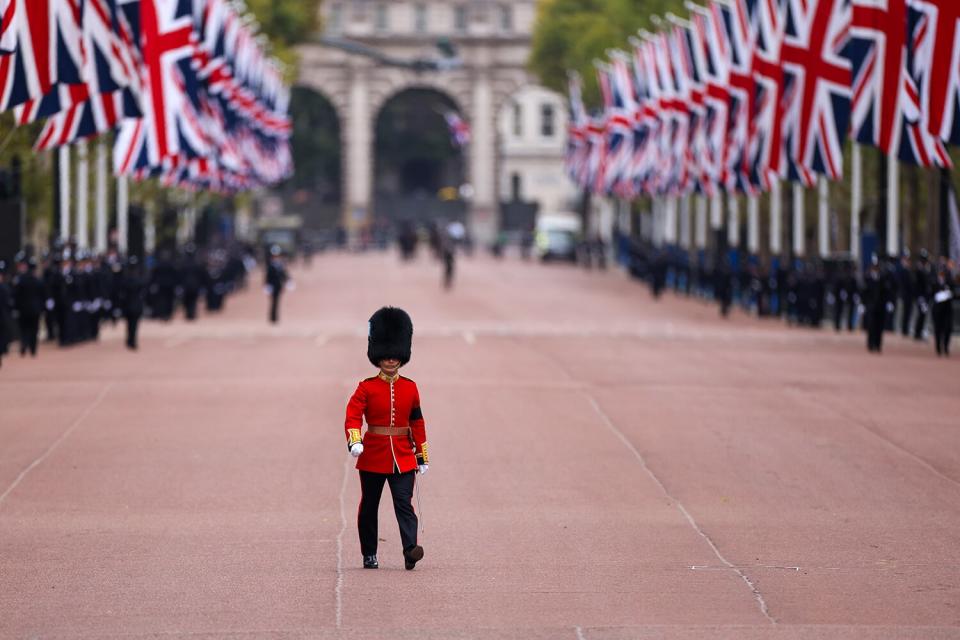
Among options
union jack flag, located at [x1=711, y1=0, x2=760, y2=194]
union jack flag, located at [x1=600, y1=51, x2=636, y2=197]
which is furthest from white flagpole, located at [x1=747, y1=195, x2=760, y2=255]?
union jack flag, located at [x1=711, y1=0, x2=760, y2=194]

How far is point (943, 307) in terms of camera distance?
3209 cm

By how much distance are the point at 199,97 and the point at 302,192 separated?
92.3 metres

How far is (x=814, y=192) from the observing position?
5609 centimetres

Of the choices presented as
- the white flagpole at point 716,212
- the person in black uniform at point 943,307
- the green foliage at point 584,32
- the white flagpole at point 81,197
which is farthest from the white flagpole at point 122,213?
the green foliage at point 584,32

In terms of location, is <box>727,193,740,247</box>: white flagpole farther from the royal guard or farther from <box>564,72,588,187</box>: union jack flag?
the royal guard

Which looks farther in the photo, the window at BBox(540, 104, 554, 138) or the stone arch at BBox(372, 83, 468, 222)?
the window at BBox(540, 104, 554, 138)

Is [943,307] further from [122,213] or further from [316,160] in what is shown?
[316,160]

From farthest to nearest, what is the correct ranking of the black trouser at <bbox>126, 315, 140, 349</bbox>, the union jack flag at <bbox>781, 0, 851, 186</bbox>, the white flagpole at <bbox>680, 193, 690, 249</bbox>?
1. the white flagpole at <bbox>680, 193, 690, 249</bbox>
2. the union jack flag at <bbox>781, 0, 851, 186</bbox>
3. the black trouser at <bbox>126, 315, 140, 349</bbox>

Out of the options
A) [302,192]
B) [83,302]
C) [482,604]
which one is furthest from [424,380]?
[302,192]

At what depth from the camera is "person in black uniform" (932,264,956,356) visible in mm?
31906

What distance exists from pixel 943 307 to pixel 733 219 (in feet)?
101

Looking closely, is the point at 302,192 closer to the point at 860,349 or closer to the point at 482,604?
the point at 860,349

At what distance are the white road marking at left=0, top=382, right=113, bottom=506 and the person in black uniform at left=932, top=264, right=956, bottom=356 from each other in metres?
13.1

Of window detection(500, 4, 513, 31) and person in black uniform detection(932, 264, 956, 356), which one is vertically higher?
window detection(500, 4, 513, 31)
